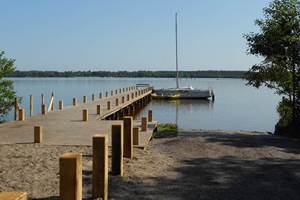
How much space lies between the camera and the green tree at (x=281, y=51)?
822 inches

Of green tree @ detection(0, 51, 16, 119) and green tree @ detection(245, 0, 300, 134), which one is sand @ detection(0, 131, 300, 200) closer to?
green tree @ detection(245, 0, 300, 134)

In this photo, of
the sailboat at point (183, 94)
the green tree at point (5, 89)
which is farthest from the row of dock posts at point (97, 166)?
the sailboat at point (183, 94)

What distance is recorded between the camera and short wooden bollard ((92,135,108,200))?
805 centimetres

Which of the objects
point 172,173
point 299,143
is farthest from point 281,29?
point 172,173

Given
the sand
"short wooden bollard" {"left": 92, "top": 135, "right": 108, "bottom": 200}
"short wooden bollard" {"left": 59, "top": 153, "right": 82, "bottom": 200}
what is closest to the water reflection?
the sand

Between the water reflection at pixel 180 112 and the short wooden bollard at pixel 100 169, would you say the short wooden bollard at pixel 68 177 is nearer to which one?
the short wooden bollard at pixel 100 169

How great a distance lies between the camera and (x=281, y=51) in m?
21.1

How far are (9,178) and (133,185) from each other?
2609 mm

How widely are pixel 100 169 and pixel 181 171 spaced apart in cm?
297

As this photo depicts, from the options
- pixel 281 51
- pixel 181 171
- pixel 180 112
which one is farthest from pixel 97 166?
pixel 180 112

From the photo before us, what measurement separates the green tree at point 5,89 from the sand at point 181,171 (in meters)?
11.1

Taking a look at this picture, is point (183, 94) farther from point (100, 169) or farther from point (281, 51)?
point (100, 169)

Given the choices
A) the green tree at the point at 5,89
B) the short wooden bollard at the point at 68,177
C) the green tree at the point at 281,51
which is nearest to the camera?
the short wooden bollard at the point at 68,177

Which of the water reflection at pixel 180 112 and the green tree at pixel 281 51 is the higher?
the green tree at pixel 281 51
